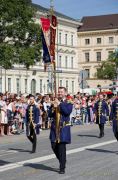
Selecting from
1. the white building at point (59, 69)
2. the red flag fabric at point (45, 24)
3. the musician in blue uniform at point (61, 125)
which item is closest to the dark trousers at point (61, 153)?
the musician in blue uniform at point (61, 125)

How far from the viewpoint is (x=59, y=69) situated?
9744cm

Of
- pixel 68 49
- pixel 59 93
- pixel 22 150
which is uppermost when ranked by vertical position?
pixel 68 49

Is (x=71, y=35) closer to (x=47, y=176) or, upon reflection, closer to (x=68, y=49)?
(x=68, y=49)

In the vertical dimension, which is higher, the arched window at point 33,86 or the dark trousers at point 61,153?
the arched window at point 33,86

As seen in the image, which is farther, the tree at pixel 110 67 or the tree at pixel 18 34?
the tree at pixel 110 67

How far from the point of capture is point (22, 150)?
16.5m

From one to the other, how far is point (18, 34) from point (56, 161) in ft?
93.6

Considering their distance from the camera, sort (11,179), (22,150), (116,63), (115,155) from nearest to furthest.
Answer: (11,179) → (115,155) → (22,150) → (116,63)

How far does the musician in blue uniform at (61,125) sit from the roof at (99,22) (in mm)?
115453

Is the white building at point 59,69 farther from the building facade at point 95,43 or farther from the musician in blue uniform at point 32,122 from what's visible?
the musician in blue uniform at point 32,122

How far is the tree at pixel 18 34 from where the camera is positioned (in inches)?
1539

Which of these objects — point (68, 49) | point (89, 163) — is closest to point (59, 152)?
point (89, 163)

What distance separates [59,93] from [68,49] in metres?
91.4

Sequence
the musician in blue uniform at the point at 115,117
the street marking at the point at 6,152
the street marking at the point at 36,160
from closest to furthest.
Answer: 1. the street marking at the point at 36,160
2. the street marking at the point at 6,152
3. the musician in blue uniform at the point at 115,117
